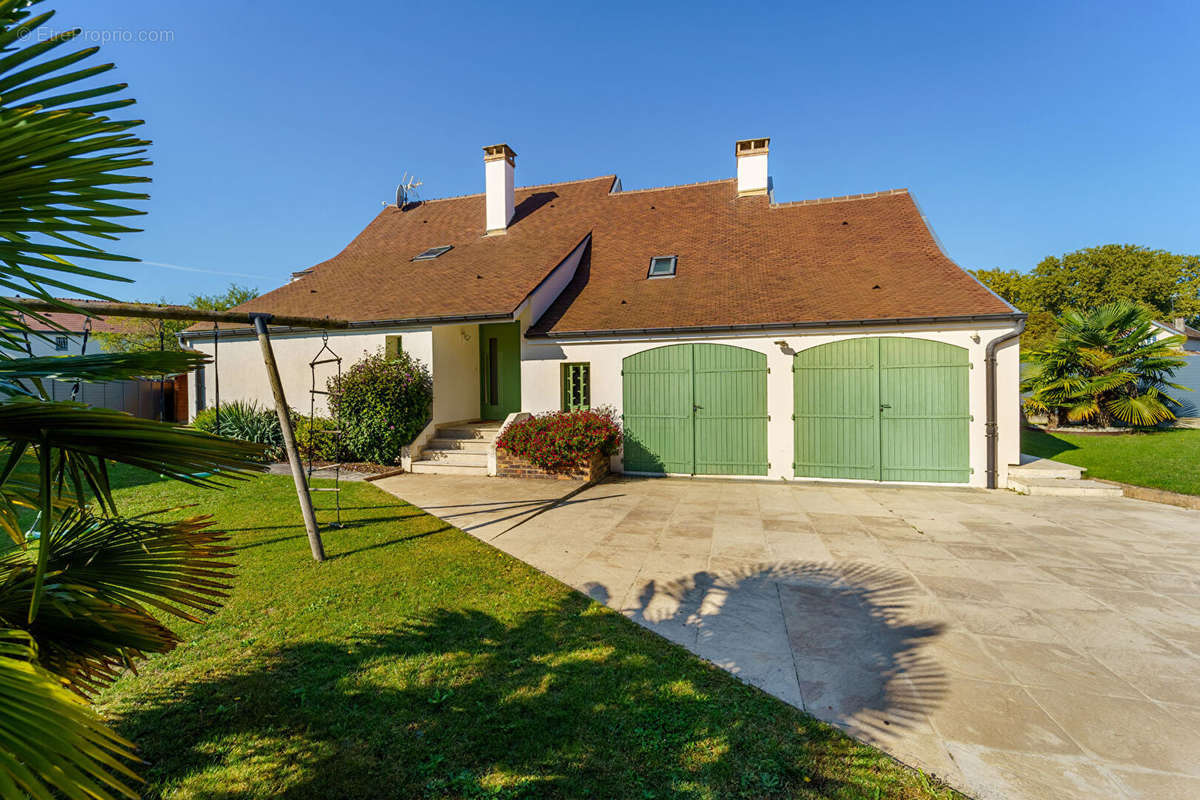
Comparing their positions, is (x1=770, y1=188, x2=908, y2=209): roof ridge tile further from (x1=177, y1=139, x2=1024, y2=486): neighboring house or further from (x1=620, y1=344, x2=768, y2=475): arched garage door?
(x1=620, y1=344, x2=768, y2=475): arched garage door

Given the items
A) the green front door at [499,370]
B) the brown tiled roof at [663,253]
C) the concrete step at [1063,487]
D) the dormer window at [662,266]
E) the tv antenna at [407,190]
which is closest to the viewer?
the concrete step at [1063,487]

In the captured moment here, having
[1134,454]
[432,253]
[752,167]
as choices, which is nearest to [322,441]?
[432,253]

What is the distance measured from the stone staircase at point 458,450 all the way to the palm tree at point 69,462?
8582 millimetres

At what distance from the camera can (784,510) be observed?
7.39 metres

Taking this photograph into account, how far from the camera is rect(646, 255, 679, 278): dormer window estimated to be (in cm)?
1230

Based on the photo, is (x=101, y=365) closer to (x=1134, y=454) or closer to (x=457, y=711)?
(x=457, y=711)

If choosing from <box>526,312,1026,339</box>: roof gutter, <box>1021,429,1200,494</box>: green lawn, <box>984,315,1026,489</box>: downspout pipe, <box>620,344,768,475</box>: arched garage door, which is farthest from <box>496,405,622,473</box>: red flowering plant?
<box>1021,429,1200,494</box>: green lawn

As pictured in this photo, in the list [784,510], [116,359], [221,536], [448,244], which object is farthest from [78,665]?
[448,244]

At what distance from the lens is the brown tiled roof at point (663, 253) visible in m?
10.1

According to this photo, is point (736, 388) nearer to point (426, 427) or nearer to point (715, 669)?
point (426, 427)

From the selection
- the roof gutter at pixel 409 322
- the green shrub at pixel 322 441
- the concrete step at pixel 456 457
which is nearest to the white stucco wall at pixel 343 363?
the roof gutter at pixel 409 322

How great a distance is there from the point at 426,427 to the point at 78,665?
9.99m

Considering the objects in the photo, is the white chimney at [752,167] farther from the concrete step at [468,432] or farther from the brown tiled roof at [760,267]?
the concrete step at [468,432]

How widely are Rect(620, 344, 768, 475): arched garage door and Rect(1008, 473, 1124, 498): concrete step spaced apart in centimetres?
417
